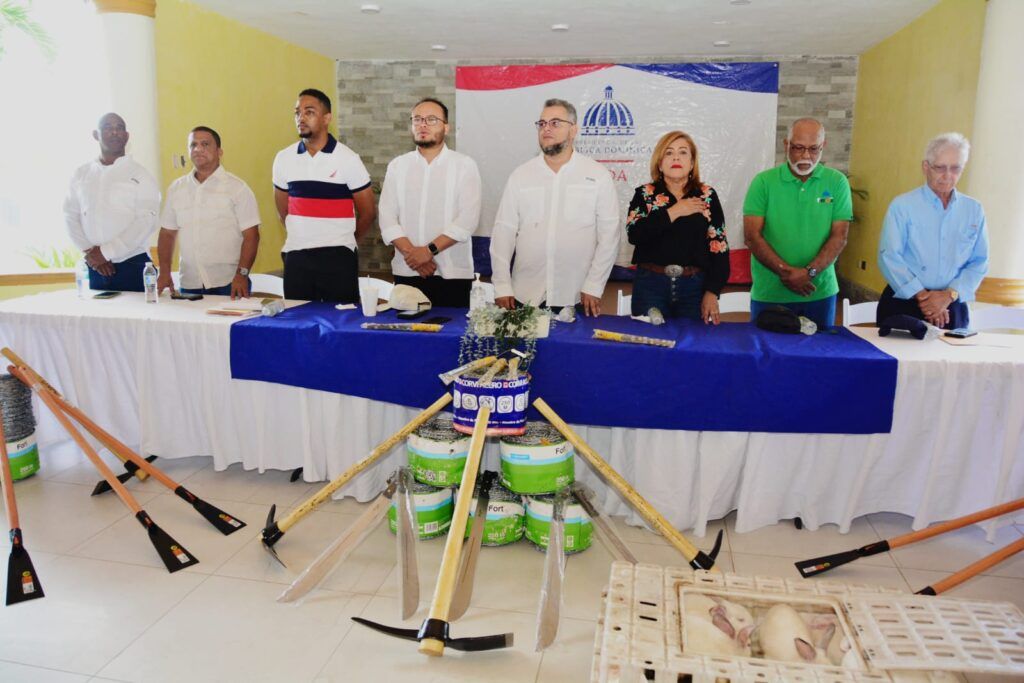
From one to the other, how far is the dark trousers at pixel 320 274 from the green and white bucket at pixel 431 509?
133 cm

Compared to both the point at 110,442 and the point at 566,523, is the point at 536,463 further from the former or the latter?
the point at 110,442

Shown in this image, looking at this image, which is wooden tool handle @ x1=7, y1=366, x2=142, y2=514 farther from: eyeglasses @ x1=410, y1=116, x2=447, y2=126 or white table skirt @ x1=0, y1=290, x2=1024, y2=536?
eyeglasses @ x1=410, y1=116, x2=447, y2=126

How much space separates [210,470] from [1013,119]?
16.1ft

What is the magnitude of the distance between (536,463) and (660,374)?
21.7 inches

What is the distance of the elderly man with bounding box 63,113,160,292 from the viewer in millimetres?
3807

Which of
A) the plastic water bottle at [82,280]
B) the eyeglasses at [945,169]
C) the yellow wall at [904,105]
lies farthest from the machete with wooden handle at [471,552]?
the yellow wall at [904,105]

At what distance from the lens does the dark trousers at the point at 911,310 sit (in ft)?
10.5

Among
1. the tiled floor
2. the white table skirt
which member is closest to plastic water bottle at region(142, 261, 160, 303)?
the white table skirt

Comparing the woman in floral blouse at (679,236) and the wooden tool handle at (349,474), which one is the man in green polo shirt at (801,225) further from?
the wooden tool handle at (349,474)

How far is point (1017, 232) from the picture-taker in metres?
4.46

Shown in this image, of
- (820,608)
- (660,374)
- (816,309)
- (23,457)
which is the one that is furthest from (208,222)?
(820,608)

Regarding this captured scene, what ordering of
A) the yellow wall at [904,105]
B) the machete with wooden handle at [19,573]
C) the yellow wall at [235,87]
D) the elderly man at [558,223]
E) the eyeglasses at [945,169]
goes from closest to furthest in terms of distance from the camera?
the machete with wooden handle at [19,573] → the eyeglasses at [945,169] → the elderly man at [558,223] → the yellow wall at [904,105] → the yellow wall at [235,87]

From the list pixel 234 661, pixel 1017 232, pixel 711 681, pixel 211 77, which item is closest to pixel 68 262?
pixel 211 77

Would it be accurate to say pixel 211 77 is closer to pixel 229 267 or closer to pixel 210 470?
pixel 229 267
